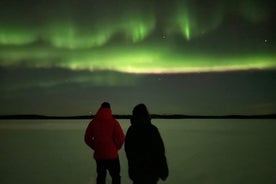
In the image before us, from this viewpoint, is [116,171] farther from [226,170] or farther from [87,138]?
[226,170]

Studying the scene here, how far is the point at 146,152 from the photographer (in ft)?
16.2

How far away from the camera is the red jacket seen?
631 cm

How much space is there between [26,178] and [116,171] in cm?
372

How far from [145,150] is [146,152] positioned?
3cm

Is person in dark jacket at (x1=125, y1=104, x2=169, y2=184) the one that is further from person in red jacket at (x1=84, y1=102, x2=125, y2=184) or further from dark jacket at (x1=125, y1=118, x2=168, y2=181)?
person in red jacket at (x1=84, y1=102, x2=125, y2=184)

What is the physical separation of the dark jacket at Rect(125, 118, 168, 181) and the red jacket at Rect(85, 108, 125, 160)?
4.27ft

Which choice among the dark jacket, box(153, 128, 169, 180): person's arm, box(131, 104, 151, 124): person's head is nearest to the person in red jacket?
the dark jacket

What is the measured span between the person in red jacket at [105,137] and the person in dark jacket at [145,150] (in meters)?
1.32

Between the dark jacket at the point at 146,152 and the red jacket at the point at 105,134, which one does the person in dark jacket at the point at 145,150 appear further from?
the red jacket at the point at 105,134

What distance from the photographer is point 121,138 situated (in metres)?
6.45

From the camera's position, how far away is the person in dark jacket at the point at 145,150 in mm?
4898

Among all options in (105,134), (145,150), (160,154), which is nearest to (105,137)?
(105,134)

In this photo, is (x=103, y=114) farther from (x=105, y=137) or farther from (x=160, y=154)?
(x=160, y=154)

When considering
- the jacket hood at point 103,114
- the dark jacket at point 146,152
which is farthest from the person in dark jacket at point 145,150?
the jacket hood at point 103,114
